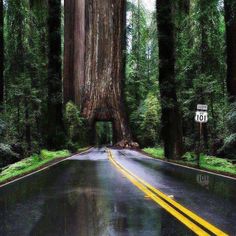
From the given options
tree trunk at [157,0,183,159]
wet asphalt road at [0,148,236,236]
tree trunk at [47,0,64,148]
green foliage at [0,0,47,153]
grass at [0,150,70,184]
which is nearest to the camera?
wet asphalt road at [0,148,236,236]

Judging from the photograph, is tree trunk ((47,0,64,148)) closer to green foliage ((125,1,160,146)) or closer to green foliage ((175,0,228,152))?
green foliage ((175,0,228,152))

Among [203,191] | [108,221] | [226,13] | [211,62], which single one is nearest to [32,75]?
[211,62]

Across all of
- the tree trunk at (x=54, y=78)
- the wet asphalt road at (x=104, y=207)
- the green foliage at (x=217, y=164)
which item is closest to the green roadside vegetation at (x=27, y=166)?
the tree trunk at (x=54, y=78)

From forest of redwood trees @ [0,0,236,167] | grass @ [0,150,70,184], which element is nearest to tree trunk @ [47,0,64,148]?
forest of redwood trees @ [0,0,236,167]

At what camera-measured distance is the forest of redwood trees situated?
862 inches

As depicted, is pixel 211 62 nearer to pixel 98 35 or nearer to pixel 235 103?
pixel 235 103

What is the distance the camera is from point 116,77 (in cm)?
4309

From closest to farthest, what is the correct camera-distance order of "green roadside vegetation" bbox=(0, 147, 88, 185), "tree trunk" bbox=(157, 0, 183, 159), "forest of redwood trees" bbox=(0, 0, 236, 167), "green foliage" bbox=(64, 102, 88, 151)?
1. "green roadside vegetation" bbox=(0, 147, 88, 185)
2. "forest of redwood trees" bbox=(0, 0, 236, 167)
3. "tree trunk" bbox=(157, 0, 183, 159)
4. "green foliage" bbox=(64, 102, 88, 151)

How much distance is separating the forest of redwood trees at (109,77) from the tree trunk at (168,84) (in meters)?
0.05

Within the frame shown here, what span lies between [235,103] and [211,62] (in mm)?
8772

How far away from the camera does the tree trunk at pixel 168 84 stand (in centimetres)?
2209

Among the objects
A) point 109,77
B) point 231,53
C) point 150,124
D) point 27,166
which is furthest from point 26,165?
point 109,77

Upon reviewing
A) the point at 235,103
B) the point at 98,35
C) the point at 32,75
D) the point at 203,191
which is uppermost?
the point at 98,35

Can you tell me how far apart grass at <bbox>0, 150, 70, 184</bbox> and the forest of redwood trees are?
76 centimetres
